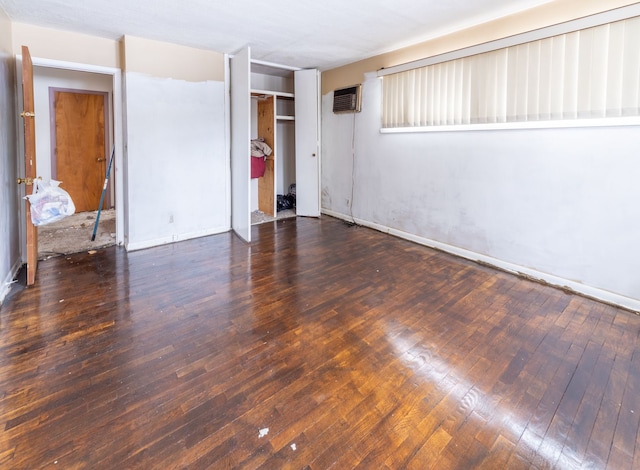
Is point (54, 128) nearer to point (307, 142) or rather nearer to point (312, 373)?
point (307, 142)

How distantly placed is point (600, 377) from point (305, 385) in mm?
1673

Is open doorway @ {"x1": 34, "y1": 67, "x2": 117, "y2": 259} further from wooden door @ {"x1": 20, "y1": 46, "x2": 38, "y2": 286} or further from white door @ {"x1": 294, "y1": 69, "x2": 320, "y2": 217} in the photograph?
white door @ {"x1": 294, "y1": 69, "x2": 320, "y2": 217}

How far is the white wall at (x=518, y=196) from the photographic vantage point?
2824 mm

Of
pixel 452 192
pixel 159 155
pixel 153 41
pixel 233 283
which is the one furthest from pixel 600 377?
pixel 153 41

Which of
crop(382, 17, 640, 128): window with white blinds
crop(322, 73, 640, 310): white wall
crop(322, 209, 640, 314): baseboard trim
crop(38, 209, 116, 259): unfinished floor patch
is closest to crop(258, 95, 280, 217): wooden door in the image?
crop(322, 73, 640, 310): white wall

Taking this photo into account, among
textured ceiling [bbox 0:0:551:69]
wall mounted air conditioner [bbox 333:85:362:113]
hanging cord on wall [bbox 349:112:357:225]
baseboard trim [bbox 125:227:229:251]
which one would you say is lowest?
baseboard trim [bbox 125:227:229:251]

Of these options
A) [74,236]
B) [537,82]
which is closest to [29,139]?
[74,236]

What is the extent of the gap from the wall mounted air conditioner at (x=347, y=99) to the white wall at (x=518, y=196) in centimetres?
12

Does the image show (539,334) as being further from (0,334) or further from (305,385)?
(0,334)

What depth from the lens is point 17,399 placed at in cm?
174

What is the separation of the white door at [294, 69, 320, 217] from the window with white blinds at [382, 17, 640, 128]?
1637 mm

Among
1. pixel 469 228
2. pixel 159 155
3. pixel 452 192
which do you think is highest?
pixel 159 155

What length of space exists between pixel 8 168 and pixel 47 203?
514mm

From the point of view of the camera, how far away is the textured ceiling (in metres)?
3.01
